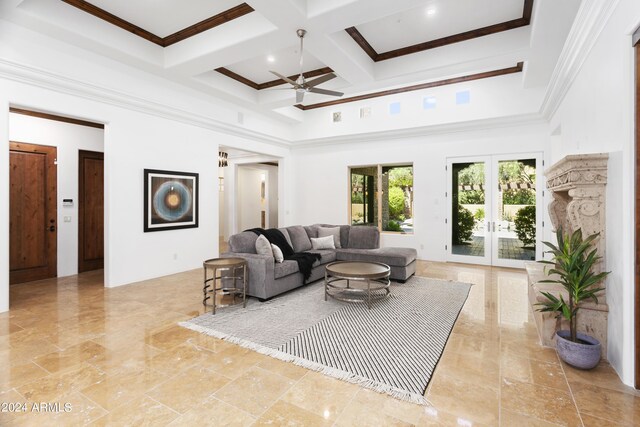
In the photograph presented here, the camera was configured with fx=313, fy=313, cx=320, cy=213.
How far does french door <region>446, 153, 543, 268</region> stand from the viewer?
20.9 ft

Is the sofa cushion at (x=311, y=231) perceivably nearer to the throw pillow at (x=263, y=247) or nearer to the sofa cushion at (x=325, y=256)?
the sofa cushion at (x=325, y=256)

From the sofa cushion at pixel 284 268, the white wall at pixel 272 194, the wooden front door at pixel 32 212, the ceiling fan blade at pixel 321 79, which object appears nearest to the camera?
the ceiling fan blade at pixel 321 79

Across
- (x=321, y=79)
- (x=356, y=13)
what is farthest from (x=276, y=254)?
(x=356, y=13)

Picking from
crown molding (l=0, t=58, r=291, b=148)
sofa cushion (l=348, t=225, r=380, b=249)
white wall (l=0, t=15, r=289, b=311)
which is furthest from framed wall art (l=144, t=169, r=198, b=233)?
sofa cushion (l=348, t=225, r=380, b=249)

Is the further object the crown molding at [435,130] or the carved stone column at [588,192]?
the crown molding at [435,130]

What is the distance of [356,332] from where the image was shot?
3.27m

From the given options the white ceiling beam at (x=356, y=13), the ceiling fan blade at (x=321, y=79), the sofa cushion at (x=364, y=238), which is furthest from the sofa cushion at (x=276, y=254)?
the white ceiling beam at (x=356, y=13)

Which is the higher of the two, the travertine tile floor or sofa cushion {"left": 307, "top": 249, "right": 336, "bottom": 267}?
sofa cushion {"left": 307, "top": 249, "right": 336, "bottom": 267}

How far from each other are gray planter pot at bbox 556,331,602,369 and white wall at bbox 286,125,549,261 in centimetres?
458

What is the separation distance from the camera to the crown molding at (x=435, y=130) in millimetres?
6254

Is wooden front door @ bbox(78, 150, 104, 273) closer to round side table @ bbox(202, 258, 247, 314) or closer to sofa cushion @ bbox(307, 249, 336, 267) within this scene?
round side table @ bbox(202, 258, 247, 314)

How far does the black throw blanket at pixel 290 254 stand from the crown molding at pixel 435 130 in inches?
152

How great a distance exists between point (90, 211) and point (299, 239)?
4197mm

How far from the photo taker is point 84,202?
605 centimetres
